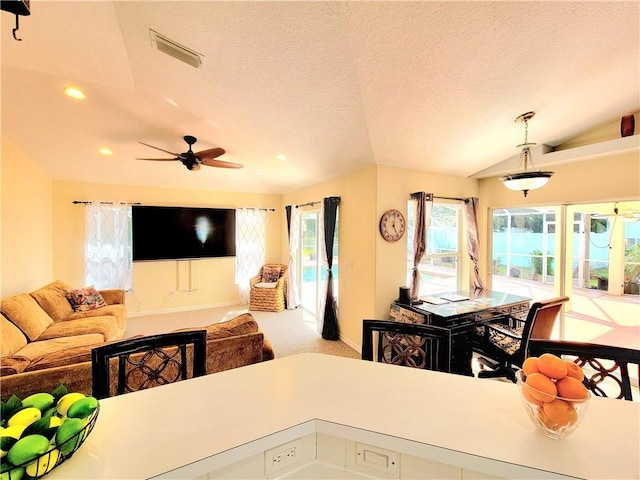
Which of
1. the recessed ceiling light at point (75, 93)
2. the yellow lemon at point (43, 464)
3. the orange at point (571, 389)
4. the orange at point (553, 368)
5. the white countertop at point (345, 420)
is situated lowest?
the white countertop at point (345, 420)

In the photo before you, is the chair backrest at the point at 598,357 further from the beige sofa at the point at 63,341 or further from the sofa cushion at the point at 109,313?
the sofa cushion at the point at 109,313

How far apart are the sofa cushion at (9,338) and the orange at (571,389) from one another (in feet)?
12.5

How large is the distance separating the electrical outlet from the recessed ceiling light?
360cm

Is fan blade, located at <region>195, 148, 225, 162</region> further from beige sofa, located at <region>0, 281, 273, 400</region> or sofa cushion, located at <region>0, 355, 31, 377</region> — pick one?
sofa cushion, located at <region>0, 355, 31, 377</region>

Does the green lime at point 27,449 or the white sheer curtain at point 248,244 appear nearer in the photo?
the green lime at point 27,449

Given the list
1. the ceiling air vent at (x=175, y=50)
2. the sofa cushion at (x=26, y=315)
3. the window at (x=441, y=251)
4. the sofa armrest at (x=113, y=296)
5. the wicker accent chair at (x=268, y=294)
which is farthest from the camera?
the wicker accent chair at (x=268, y=294)

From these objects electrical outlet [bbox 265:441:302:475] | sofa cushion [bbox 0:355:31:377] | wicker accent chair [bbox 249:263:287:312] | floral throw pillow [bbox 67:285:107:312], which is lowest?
wicker accent chair [bbox 249:263:287:312]

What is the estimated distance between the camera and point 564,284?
3.43m

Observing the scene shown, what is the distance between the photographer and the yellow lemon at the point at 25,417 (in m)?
0.61

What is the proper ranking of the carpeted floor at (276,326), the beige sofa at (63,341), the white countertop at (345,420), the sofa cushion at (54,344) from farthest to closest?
the carpeted floor at (276,326) < the sofa cushion at (54,344) < the beige sofa at (63,341) < the white countertop at (345,420)

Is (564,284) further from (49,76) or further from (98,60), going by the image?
(49,76)

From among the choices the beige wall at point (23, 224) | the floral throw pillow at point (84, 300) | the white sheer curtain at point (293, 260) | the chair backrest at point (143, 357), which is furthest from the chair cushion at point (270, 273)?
the chair backrest at point (143, 357)

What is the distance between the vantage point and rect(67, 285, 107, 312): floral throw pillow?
367cm

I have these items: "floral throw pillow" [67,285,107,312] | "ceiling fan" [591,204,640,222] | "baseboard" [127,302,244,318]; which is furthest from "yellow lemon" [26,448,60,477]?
"baseboard" [127,302,244,318]
